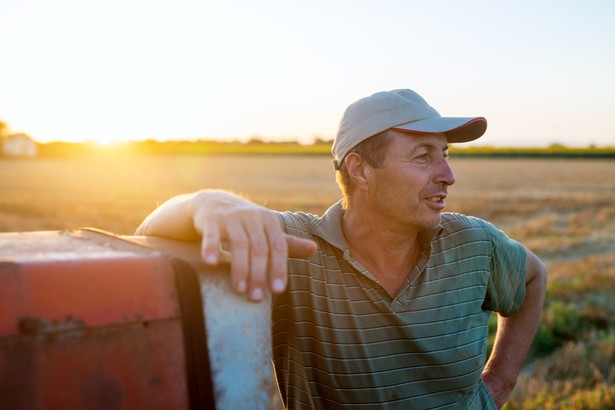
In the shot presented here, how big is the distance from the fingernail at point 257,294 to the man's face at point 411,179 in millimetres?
1436

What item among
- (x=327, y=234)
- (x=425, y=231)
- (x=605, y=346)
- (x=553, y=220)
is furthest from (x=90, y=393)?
(x=553, y=220)

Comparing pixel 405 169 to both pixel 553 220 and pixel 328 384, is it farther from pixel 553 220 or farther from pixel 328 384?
pixel 553 220

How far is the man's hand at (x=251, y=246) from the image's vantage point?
44.7 inches

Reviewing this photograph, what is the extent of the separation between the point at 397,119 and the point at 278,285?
1.49m

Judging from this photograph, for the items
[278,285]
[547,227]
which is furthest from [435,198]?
[547,227]

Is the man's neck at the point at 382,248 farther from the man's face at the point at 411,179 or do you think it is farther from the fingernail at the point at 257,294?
the fingernail at the point at 257,294

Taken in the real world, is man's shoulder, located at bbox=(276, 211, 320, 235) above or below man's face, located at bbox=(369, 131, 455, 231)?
below

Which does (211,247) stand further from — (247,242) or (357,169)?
(357,169)

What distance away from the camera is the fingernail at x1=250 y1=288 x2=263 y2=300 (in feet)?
3.69

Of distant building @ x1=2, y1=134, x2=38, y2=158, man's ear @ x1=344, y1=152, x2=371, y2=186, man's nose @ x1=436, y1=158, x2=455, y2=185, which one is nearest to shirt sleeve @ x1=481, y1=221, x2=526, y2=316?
man's nose @ x1=436, y1=158, x2=455, y2=185

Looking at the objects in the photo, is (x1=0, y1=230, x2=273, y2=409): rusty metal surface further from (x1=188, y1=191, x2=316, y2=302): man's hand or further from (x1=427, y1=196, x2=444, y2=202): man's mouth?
(x1=427, y1=196, x2=444, y2=202): man's mouth

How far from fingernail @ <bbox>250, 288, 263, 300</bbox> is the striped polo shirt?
103 cm

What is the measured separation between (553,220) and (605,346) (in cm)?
913

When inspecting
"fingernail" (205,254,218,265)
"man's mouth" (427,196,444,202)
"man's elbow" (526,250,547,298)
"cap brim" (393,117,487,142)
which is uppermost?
"cap brim" (393,117,487,142)
